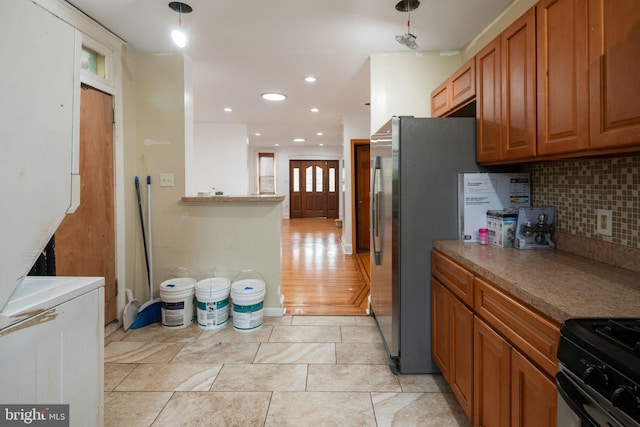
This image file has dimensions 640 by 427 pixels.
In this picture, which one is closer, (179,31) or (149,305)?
(179,31)

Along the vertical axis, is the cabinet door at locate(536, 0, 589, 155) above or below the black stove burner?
above

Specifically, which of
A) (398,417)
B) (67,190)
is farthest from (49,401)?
(398,417)

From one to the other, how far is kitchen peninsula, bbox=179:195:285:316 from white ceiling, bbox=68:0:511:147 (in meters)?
1.39

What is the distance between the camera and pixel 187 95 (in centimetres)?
312

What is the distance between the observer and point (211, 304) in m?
2.86

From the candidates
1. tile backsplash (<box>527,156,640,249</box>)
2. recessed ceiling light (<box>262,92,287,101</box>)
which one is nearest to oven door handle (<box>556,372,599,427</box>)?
tile backsplash (<box>527,156,640,249</box>)

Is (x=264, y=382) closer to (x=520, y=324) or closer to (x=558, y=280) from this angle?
(x=520, y=324)

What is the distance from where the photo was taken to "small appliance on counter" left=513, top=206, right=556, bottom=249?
74.0 inches

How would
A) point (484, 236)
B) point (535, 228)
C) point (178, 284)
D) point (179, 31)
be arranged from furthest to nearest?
point (178, 284), point (179, 31), point (484, 236), point (535, 228)

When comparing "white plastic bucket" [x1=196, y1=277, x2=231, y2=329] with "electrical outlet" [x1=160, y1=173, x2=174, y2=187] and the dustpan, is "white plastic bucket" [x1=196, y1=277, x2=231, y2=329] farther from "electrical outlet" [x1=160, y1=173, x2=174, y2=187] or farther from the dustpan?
"electrical outlet" [x1=160, y1=173, x2=174, y2=187]

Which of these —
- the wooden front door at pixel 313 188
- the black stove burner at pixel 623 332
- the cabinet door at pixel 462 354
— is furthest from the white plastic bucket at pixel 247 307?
the wooden front door at pixel 313 188

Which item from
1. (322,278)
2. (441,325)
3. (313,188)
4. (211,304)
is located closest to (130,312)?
(211,304)

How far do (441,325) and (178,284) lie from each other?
2.23 metres

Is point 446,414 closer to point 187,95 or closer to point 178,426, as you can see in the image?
point 178,426
